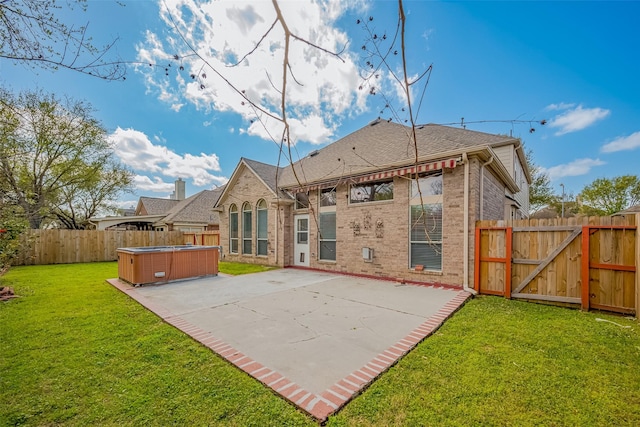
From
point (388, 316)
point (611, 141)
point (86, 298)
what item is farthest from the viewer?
point (611, 141)

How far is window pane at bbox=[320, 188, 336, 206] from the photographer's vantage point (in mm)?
10938

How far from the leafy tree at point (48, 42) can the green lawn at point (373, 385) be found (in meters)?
3.44

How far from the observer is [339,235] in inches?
416

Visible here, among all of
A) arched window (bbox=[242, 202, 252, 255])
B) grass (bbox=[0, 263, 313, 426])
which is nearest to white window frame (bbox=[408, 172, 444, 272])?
grass (bbox=[0, 263, 313, 426])

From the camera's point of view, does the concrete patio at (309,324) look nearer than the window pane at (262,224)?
Yes

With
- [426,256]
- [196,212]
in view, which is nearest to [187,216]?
[196,212]

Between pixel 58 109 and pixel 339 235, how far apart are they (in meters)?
19.1

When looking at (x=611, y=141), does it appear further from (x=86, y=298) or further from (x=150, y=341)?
(x=86, y=298)

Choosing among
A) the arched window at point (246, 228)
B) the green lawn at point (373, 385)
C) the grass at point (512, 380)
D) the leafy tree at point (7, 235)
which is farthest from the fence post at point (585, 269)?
the leafy tree at point (7, 235)

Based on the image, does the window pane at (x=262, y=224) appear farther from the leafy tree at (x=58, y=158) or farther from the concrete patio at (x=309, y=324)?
the leafy tree at (x=58, y=158)

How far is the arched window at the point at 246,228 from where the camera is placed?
14.3 m

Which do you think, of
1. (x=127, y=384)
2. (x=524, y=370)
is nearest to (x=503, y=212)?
(x=524, y=370)

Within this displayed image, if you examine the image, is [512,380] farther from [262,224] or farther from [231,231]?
[231,231]

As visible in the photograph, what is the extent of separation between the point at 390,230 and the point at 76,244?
17.7m
